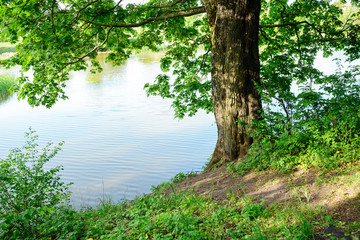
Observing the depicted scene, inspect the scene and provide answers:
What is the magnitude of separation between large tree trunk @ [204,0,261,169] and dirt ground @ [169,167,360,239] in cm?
108

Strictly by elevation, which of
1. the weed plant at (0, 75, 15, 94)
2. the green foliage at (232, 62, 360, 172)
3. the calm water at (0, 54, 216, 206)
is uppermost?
the weed plant at (0, 75, 15, 94)

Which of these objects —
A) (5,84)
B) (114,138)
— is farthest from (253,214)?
(5,84)

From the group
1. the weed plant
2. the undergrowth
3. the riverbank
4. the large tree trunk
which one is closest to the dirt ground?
the riverbank

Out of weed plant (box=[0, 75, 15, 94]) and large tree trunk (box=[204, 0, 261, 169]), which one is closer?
large tree trunk (box=[204, 0, 261, 169])

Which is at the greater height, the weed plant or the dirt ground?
the weed plant

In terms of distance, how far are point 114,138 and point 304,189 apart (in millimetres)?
10562

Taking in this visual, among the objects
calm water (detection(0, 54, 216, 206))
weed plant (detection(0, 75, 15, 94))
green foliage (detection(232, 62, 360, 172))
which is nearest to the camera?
green foliage (detection(232, 62, 360, 172))

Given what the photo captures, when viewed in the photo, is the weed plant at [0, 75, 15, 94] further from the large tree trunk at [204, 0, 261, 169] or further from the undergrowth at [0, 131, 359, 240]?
the large tree trunk at [204, 0, 261, 169]

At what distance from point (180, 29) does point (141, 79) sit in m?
16.5

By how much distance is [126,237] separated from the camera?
3.54m

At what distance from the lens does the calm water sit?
9.46 m

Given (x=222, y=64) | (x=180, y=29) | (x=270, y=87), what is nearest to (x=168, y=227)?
(x=270, y=87)

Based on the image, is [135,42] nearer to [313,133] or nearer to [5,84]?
[313,133]

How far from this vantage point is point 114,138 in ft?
43.7
